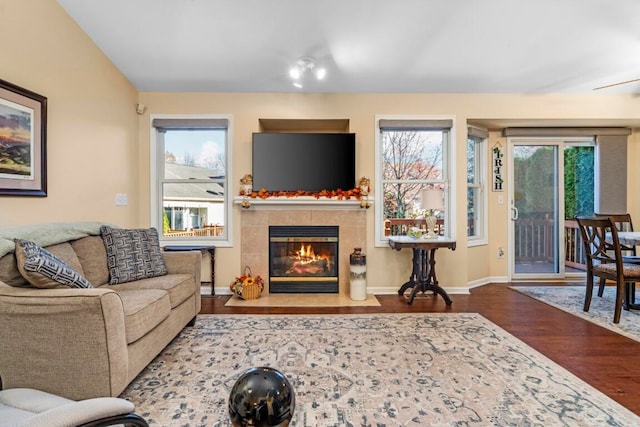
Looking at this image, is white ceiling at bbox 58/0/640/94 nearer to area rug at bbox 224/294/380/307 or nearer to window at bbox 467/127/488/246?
window at bbox 467/127/488/246

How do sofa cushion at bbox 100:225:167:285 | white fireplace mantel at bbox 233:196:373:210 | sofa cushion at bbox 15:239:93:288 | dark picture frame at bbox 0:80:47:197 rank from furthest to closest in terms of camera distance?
white fireplace mantel at bbox 233:196:373:210, sofa cushion at bbox 100:225:167:285, dark picture frame at bbox 0:80:47:197, sofa cushion at bbox 15:239:93:288

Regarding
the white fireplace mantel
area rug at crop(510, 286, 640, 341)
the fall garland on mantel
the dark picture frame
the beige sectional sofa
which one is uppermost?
the dark picture frame

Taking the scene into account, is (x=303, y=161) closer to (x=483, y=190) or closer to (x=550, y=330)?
(x=483, y=190)

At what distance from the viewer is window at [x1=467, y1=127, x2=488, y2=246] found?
4672mm

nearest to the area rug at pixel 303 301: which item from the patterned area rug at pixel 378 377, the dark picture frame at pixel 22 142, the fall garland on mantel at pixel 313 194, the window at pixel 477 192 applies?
the patterned area rug at pixel 378 377

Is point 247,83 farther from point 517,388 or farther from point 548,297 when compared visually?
point 548,297

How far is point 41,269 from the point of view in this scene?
1703 mm

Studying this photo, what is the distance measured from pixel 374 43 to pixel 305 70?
0.77m

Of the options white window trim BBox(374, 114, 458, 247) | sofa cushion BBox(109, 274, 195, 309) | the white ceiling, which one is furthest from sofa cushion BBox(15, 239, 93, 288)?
white window trim BBox(374, 114, 458, 247)

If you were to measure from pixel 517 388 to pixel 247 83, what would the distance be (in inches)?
147

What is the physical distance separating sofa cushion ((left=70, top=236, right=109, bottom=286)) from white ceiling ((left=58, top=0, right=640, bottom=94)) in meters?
1.98

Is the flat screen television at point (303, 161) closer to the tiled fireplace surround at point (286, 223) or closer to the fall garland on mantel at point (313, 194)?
the fall garland on mantel at point (313, 194)

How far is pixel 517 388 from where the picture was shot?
1905 millimetres

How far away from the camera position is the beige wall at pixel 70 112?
243cm
